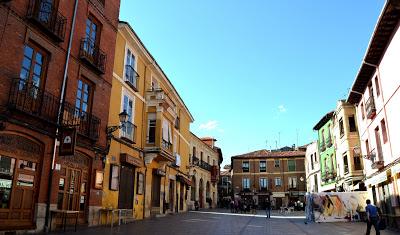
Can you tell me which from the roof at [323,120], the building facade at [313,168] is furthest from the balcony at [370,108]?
the building facade at [313,168]

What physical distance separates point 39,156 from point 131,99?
862 centimetres

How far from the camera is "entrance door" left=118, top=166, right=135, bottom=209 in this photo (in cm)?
1856

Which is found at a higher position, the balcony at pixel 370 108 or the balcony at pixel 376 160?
the balcony at pixel 370 108

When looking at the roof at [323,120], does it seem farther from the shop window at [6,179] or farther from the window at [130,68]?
the shop window at [6,179]

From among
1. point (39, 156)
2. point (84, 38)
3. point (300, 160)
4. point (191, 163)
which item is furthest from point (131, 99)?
point (300, 160)

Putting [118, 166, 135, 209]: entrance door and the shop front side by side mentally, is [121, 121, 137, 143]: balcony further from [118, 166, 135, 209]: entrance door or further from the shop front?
the shop front

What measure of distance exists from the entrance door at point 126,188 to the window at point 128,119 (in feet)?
5.80

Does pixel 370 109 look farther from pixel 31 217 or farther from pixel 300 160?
pixel 300 160

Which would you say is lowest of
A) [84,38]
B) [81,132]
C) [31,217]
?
[31,217]

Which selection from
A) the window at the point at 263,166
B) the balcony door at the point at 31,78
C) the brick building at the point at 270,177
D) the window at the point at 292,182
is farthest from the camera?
the window at the point at 263,166

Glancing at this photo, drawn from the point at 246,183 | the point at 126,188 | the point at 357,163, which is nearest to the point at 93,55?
the point at 126,188

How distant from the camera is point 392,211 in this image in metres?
18.0

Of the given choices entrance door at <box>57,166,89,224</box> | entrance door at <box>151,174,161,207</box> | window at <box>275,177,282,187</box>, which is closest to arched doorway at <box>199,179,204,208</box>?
entrance door at <box>151,174,161,207</box>

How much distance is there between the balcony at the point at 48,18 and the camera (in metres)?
12.1
